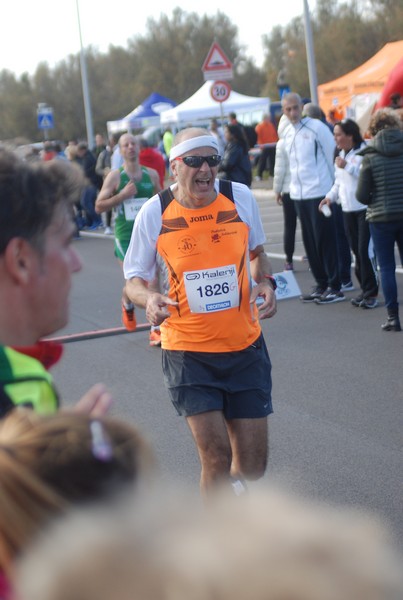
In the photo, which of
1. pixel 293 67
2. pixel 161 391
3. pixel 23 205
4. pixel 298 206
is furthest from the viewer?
pixel 293 67

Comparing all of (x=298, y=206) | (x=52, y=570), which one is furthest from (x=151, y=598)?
(x=298, y=206)

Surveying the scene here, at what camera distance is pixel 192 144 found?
4801mm

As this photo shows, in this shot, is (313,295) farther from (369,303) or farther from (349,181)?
(349,181)

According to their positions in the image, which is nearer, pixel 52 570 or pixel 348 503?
pixel 52 570

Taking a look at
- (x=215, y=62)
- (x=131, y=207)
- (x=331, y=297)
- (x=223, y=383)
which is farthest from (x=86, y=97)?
(x=223, y=383)

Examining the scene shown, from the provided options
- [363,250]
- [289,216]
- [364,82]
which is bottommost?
[363,250]

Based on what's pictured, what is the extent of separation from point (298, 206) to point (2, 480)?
1076cm

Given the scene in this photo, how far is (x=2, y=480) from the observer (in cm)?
110

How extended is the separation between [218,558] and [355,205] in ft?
32.5

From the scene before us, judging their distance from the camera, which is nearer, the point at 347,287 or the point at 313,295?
the point at 313,295

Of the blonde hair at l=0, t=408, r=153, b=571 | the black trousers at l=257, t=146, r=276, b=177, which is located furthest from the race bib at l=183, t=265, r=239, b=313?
the black trousers at l=257, t=146, r=276, b=177

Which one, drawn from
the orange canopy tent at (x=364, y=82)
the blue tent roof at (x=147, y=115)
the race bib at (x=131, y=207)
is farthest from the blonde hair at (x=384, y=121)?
the blue tent roof at (x=147, y=115)

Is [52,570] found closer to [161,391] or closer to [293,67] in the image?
[161,391]

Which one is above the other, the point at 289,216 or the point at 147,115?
the point at 147,115
